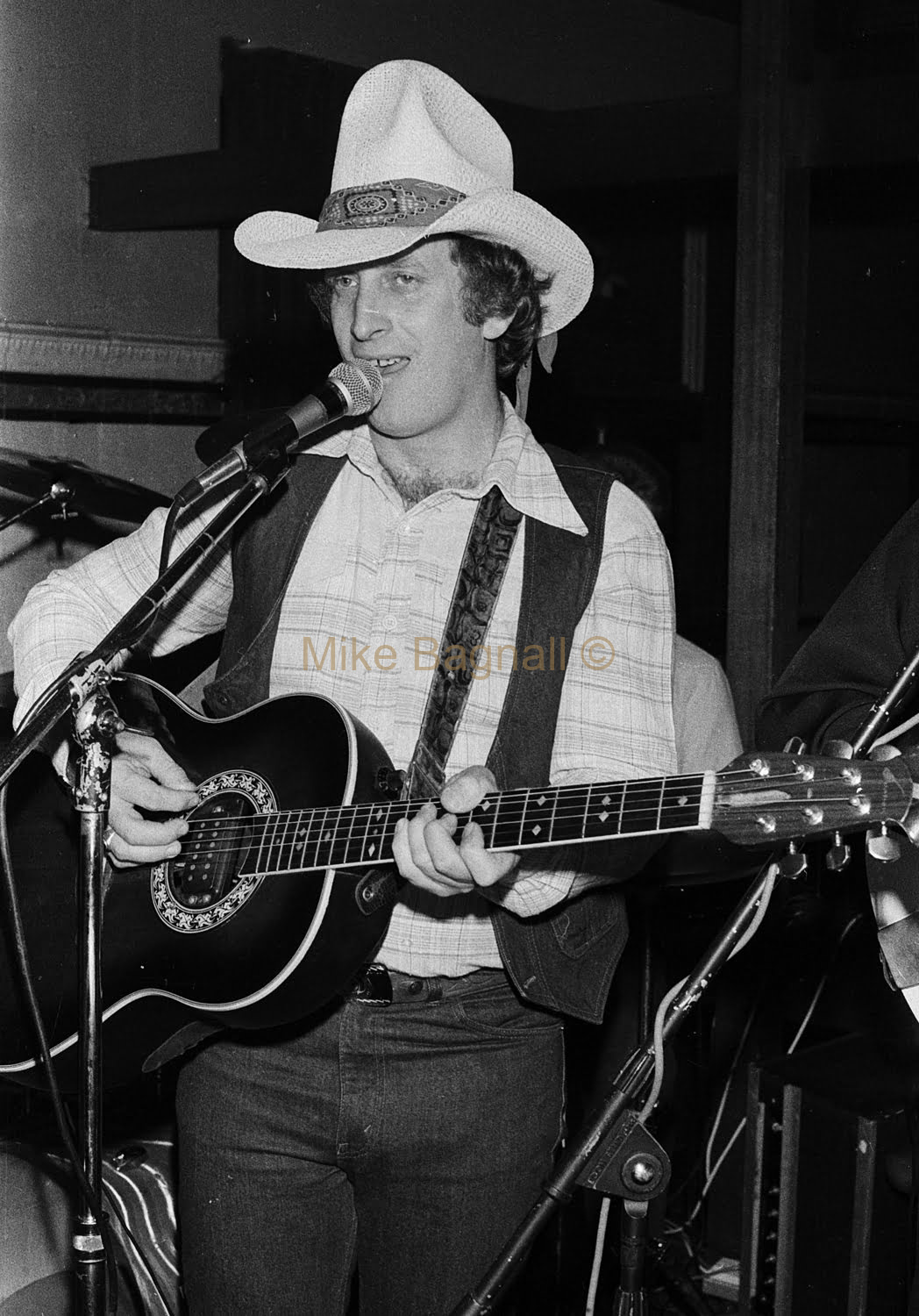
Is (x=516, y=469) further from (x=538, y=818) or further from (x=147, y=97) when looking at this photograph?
(x=147, y=97)

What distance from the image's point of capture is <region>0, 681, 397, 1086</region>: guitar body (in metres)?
1.63

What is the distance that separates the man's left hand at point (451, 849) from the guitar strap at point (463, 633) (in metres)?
0.16

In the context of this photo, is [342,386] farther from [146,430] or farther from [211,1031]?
[146,430]

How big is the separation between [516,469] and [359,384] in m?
0.27

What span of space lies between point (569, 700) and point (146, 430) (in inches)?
49.1

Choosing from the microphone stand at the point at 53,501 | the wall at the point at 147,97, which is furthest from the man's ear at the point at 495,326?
the microphone stand at the point at 53,501

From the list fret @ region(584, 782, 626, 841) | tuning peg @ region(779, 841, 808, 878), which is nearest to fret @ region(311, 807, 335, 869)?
fret @ region(584, 782, 626, 841)

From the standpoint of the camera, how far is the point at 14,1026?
1.83 meters

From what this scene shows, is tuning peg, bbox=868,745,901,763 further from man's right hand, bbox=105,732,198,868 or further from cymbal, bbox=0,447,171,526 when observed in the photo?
cymbal, bbox=0,447,171,526

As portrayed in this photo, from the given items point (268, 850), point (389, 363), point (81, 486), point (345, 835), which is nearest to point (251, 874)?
point (268, 850)

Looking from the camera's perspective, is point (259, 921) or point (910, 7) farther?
point (910, 7)

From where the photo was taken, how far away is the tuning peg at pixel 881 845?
1.29 metres

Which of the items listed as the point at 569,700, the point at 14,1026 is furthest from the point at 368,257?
the point at 14,1026

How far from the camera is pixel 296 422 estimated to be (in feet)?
4.98
